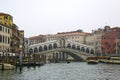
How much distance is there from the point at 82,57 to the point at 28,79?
42622 millimetres

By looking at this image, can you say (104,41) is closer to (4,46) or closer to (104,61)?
(104,61)

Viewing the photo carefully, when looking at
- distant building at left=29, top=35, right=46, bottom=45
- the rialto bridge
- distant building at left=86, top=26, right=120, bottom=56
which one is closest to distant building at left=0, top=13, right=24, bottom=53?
the rialto bridge

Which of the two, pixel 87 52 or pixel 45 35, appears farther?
pixel 45 35

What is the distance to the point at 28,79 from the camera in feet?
70.7

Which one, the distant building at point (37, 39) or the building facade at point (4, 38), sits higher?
the distant building at point (37, 39)

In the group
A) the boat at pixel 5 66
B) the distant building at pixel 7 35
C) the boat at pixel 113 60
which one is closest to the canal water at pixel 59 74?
the boat at pixel 5 66

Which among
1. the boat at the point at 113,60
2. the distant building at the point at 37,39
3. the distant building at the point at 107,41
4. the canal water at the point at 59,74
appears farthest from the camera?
the distant building at the point at 37,39

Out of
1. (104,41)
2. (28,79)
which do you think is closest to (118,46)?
(104,41)

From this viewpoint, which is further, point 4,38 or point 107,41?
point 107,41

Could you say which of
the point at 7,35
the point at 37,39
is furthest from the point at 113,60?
the point at 37,39

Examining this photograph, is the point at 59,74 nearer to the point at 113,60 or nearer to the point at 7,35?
the point at 7,35

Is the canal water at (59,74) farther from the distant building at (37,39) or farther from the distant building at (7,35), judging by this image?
the distant building at (37,39)

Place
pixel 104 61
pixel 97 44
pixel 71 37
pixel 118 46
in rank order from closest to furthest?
pixel 104 61 < pixel 118 46 < pixel 97 44 < pixel 71 37

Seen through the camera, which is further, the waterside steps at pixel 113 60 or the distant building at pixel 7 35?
the waterside steps at pixel 113 60
